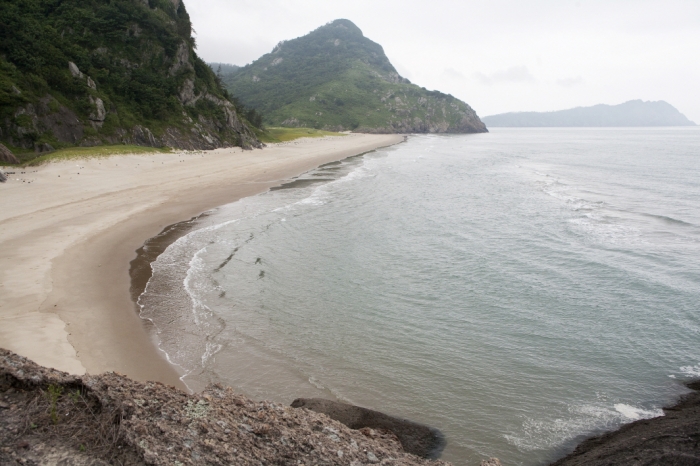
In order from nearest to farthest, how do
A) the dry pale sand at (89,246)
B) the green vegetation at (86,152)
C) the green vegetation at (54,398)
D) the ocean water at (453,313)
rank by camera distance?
the green vegetation at (54,398)
the ocean water at (453,313)
the dry pale sand at (89,246)
the green vegetation at (86,152)

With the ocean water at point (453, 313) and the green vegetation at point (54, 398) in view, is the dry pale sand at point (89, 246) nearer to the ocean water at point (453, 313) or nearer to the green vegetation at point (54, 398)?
the ocean water at point (453, 313)

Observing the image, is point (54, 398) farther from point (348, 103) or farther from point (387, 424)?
point (348, 103)

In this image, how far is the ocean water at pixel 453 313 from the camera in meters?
8.46

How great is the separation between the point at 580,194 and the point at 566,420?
1125 inches

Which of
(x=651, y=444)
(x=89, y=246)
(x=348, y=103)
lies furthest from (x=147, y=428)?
(x=348, y=103)

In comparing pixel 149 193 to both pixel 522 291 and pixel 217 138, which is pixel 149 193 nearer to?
pixel 522 291

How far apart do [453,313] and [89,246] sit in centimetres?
1355

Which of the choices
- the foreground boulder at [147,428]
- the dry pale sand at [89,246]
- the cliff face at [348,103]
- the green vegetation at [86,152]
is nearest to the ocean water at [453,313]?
the dry pale sand at [89,246]

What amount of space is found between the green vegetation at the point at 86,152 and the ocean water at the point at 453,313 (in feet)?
46.7

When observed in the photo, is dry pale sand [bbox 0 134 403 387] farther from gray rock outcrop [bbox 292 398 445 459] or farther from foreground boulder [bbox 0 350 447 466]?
foreground boulder [bbox 0 350 447 466]

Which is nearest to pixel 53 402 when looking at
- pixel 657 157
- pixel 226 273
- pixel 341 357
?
pixel 341 357

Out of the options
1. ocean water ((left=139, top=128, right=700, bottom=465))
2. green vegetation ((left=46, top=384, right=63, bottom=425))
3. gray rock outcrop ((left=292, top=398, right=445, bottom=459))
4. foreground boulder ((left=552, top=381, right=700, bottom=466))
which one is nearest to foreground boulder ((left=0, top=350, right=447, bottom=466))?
green vegetation ((left=46, top=384, right=63, bottom=425))

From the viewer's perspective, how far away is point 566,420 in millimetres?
7930

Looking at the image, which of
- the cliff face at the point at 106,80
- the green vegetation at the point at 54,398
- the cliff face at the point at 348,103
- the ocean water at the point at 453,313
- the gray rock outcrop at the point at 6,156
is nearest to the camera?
the green vegetation at the point at 54,398
